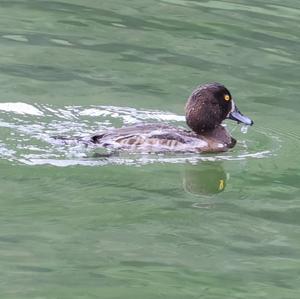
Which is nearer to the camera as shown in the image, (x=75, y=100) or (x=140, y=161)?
(x=140, y=161)

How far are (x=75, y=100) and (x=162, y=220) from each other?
379cm

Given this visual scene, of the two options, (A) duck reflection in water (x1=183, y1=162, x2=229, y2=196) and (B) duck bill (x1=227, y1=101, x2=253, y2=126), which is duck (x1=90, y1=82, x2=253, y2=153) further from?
(A) duck reflection in water (x1=183, y1=162, x2=229, y2=196)

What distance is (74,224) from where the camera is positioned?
738 cm

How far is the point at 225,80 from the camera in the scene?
12617 mm

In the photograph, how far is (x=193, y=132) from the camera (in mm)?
10211

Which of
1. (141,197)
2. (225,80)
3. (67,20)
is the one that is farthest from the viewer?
(67,20)

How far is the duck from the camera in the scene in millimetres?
9547

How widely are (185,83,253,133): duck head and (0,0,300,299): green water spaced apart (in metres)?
0.33

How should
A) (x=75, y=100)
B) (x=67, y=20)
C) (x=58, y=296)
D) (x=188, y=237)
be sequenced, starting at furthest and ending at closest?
(x=67, y=20) < (x=75, y=100) < (x=188, y=237) < (x=58, y=296)

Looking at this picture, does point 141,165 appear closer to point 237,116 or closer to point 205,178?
point 205,178

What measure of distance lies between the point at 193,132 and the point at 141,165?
1.21m

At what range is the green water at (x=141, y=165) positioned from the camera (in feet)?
21.6

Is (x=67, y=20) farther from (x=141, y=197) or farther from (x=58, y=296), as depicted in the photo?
Result: (x=58, y=296)

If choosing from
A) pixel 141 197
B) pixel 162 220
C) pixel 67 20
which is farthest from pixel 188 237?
pixel 67 20
